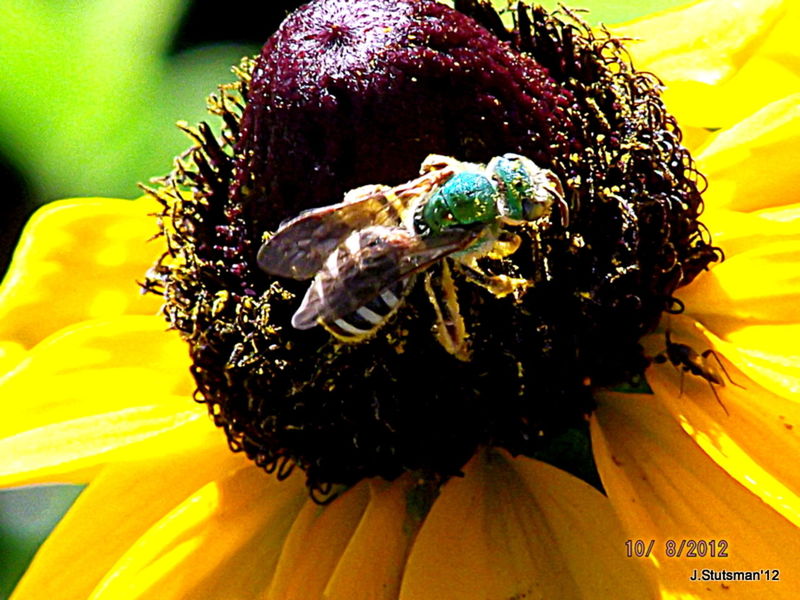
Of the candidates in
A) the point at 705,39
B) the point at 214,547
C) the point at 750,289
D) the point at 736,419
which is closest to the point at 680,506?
the point at 736,419

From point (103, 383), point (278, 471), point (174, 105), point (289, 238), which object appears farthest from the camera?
point (174, 105)

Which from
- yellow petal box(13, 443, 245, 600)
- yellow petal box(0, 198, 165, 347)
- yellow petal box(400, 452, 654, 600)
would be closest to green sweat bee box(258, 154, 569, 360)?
yellow petal box(400, 452, 654, 600)

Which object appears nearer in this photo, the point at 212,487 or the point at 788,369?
the point at 788,369

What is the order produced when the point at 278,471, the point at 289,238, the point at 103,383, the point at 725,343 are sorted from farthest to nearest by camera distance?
the point at 103,383, the point at 278,471, the point at 725,343, the point at 289,238

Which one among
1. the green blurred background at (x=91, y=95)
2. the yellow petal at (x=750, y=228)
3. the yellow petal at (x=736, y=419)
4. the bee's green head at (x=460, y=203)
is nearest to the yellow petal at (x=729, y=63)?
the yellow petal at (x=750, y=228)

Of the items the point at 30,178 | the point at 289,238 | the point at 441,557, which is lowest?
the point at 30,178

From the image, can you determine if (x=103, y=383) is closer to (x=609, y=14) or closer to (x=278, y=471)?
(x=278, y=471)

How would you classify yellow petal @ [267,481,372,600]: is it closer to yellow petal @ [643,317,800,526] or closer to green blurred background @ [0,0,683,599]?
yellow petal @ [643,317,800,526]

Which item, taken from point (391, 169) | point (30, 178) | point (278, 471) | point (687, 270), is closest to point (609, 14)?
point (687, 270)
